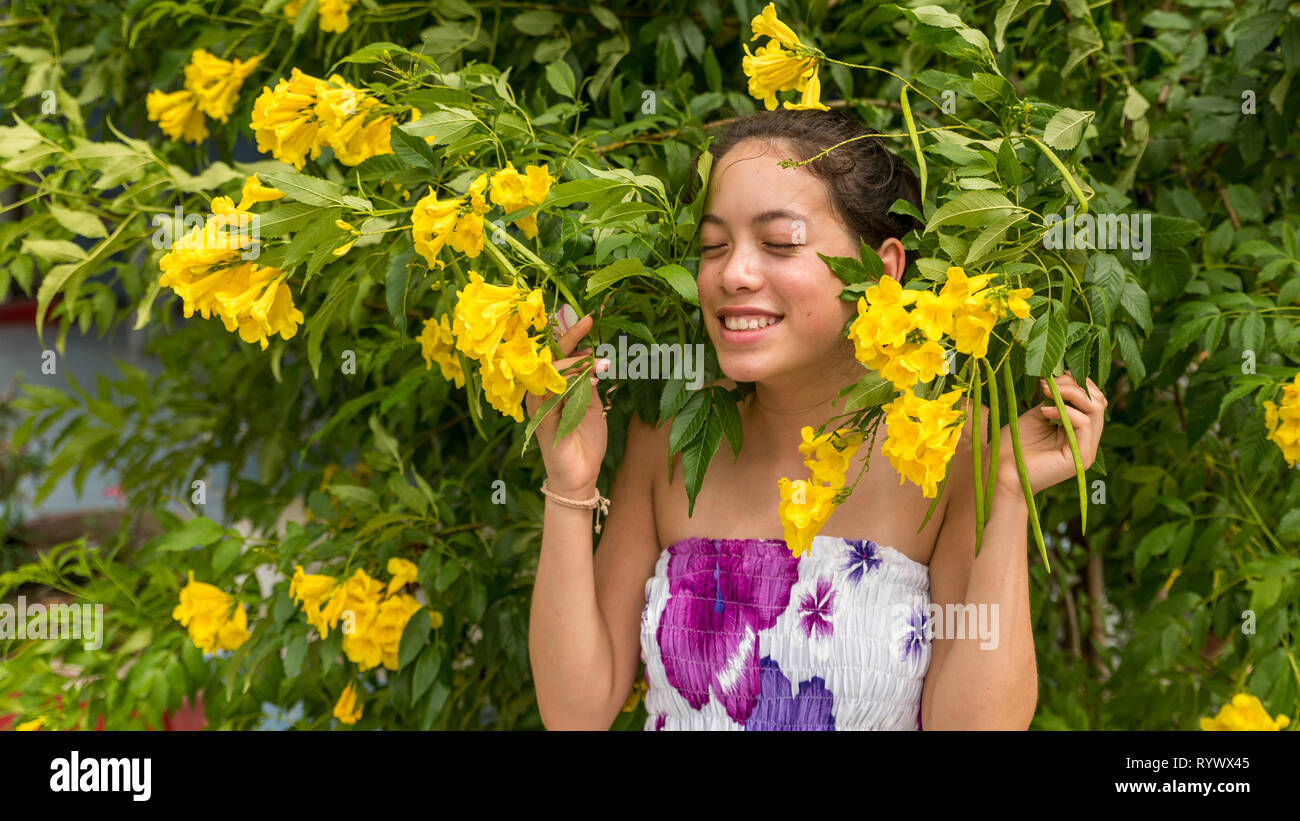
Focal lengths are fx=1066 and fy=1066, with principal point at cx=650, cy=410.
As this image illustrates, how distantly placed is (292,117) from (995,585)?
0.77 meters

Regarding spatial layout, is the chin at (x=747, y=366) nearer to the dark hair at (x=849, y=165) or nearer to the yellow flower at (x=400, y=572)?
the dark hair at (x=849, y=165)

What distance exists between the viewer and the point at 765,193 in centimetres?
101

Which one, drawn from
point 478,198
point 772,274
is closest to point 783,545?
point 772,274

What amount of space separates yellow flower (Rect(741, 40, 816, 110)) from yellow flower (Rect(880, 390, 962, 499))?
33cm

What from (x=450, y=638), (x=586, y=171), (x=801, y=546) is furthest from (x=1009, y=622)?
(x=450, y=638)

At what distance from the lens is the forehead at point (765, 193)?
39.7 inches

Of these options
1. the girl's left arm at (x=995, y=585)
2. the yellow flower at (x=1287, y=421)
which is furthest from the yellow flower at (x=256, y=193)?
the yellow flower at (x=1287, y=421)

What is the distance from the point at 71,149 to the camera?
1443 mm

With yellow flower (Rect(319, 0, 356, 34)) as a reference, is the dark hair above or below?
below

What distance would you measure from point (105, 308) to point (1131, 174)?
1.46m

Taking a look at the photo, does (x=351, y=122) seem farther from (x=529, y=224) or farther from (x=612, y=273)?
(x=612, y=273)

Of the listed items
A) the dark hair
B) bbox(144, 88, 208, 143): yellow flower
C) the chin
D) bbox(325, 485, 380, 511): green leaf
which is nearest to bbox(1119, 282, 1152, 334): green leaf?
the dark hair

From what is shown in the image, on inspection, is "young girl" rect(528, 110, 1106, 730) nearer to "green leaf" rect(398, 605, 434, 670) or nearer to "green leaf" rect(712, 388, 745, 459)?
"green leaf" rect(712, 388, 745, 459)

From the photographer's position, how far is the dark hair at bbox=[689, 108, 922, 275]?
1038 mm
